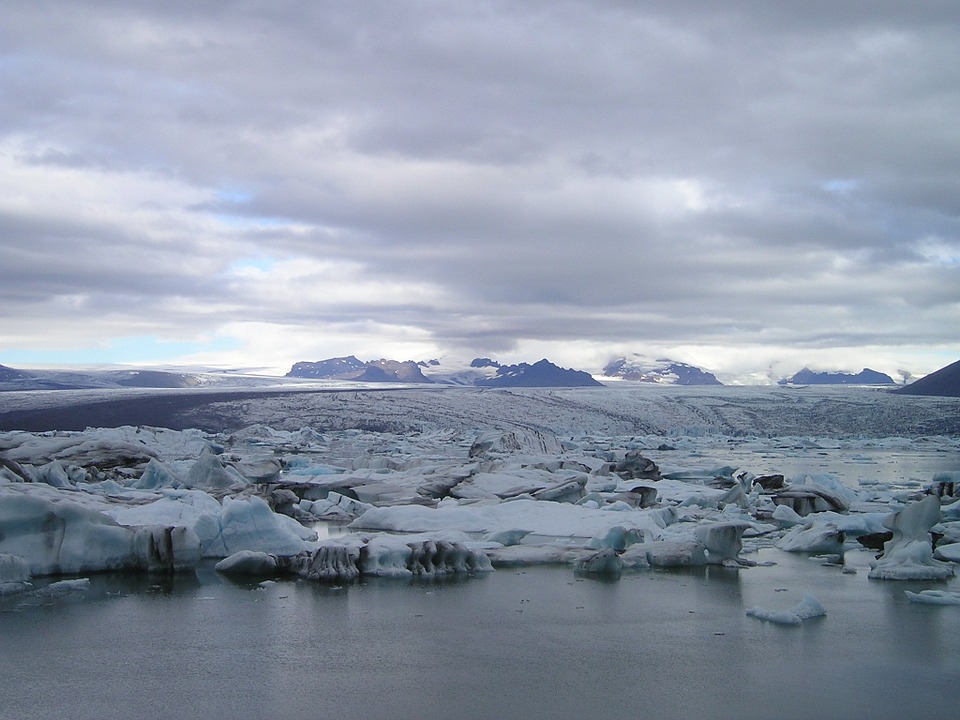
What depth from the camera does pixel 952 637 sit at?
5172 millimetres

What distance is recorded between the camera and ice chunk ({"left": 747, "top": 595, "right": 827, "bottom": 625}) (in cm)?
550

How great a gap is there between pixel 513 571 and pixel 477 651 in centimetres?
234

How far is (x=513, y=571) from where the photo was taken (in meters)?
7.26

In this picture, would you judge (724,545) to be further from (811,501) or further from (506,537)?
(811,501)

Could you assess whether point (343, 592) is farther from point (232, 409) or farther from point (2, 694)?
point (232, 409)

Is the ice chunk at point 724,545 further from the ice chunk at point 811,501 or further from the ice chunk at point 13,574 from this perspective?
the ice chunk at point 13,574

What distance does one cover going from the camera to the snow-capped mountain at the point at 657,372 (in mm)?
90169

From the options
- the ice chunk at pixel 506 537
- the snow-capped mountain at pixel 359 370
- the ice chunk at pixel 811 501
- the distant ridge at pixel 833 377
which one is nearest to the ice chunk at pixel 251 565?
the ice chunk at pixel 506 537

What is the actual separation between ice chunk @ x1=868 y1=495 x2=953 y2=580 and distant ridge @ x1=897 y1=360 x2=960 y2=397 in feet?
119

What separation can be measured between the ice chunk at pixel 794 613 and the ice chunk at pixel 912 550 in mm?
1492

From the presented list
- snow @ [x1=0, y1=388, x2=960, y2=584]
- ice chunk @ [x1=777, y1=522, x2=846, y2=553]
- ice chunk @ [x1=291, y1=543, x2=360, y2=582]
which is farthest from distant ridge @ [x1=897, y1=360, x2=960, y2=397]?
ice chunk @ [x1=291, y1=543, x2=360, y2=582]

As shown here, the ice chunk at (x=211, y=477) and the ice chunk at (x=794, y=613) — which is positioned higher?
the ice chunk at (x=211, y=477)

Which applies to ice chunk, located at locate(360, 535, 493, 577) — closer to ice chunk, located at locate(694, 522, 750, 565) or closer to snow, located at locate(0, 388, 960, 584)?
snow, located at locate(0, 388, 960, 584)

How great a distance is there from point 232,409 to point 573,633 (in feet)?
89.5
